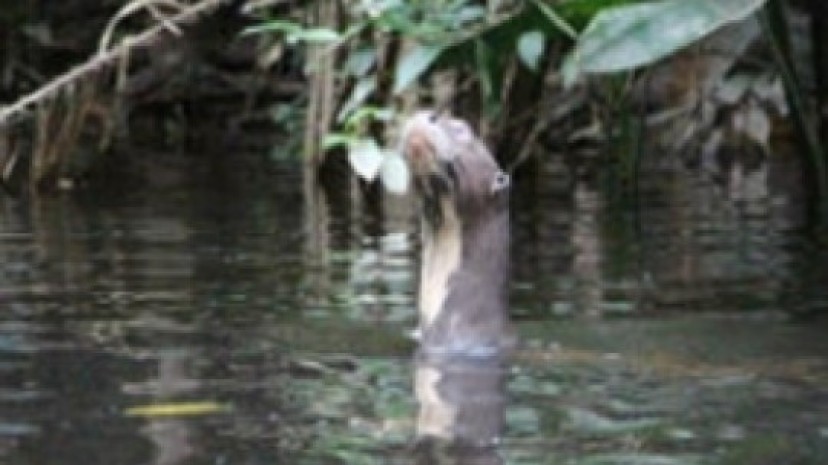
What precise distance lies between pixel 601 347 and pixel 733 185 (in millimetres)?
4541

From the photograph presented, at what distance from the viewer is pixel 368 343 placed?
14.0 ft

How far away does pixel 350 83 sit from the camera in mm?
8539

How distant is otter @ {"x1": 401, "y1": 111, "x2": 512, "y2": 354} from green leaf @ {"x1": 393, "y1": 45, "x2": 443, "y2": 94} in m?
0.99

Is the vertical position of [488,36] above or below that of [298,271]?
above

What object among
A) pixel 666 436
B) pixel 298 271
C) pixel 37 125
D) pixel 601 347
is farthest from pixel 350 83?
pixel 666 436

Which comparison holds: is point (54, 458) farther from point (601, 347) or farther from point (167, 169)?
point (167, 169)

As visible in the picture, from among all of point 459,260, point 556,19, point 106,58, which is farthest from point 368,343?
point 106,58

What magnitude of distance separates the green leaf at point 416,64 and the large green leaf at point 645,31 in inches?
40.2

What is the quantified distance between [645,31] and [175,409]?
1.08m

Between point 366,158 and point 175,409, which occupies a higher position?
point 366,158

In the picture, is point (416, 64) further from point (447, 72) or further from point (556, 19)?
point (447, 72)

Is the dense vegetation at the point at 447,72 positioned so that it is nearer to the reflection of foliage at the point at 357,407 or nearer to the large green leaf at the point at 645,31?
the large green leaf at the point at 645,31

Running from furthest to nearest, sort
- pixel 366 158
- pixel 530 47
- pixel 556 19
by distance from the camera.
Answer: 1. pixel 530 47
2. pixel 556 19
3. pixel 366 158

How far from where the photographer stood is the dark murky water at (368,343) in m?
3.28
